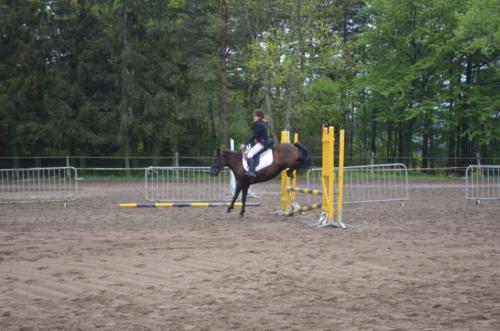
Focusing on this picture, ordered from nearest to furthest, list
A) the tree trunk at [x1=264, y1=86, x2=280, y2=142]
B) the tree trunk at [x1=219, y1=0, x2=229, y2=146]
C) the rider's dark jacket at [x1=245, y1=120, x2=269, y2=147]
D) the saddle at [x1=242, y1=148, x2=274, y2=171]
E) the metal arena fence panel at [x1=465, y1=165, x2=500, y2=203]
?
the rider's dark jacket at [x1=245, y1=120, x2=269, y2=147]
the saddle at [x1=242, y1=148, x2=274, y2=171]
the metal arena fence panel at [x1=465, y1=165, x2=500, y2=203]
the tree trunk at [x1=264, y1=86, x2=280, y2=142]
the tree trunk at [x1=219, y1=0, x2=229, y2=146]

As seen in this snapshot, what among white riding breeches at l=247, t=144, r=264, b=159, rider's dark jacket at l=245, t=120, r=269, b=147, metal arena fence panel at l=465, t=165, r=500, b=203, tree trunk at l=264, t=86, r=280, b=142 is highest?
tree trunk at l=264, t=86, r=280, b=142

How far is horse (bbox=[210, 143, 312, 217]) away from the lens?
44.9ft

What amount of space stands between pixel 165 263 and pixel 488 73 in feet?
102

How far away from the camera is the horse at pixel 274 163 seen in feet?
44.9

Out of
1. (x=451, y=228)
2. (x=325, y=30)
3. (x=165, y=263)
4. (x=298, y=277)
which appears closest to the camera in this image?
(x=298, y=277)

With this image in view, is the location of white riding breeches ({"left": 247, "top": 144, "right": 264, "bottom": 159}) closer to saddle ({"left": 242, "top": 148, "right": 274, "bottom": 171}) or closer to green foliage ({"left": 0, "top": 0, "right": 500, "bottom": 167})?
saddle ({"left": 242, "top": 148, "right": 274, "bottom": 171})

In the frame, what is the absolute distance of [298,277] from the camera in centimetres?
713

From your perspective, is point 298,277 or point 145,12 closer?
point 298,277

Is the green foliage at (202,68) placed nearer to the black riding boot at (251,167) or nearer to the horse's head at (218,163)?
the horse's head at (218,163)

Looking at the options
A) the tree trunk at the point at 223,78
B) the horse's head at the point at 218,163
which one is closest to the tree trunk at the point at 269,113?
the tree trunk at the point at 223,78

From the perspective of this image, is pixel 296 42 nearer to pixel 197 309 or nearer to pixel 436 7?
pixel 436 7

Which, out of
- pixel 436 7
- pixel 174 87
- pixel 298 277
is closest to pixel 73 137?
pixel 174 87

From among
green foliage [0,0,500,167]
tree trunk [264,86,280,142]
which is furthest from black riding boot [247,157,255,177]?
tree trunk [264,86,280,142]

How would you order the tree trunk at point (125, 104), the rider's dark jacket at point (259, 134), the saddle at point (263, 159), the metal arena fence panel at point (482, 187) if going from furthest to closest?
1. the tree trunk at point (125, 104)
2. the metal arena fence panel at point (482, 187)
3. the saddle at point (263, 159)
4. the rider's dark jacket at point (259, 134)
